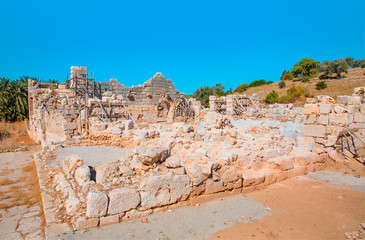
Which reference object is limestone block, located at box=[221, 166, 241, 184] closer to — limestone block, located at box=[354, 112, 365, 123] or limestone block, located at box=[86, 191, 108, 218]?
limestone block, located at box=[86, 191, 108, 218]

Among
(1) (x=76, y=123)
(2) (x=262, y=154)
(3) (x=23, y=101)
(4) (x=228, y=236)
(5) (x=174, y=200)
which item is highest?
(3) (x=23, y=101)

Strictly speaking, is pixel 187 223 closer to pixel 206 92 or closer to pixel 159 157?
pixel 159 157

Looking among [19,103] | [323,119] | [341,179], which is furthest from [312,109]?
[19,103]

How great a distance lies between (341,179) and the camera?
5062 millimetres

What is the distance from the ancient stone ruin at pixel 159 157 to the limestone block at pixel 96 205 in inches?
0.5

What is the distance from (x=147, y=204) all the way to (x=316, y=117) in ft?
18.8

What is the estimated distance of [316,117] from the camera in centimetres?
679

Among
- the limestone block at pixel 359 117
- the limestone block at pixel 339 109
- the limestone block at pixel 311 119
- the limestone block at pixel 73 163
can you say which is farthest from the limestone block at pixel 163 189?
the limestone block at pixel 359 117

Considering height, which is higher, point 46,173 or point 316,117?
point 316,117

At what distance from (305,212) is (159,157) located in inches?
93.0

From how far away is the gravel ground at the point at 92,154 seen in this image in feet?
20.8

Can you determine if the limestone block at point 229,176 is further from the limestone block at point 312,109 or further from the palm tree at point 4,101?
the palm tree at point 4,101

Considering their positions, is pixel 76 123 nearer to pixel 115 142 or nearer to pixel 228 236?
pixel 115 142

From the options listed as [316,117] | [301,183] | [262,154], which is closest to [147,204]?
[262,154]
